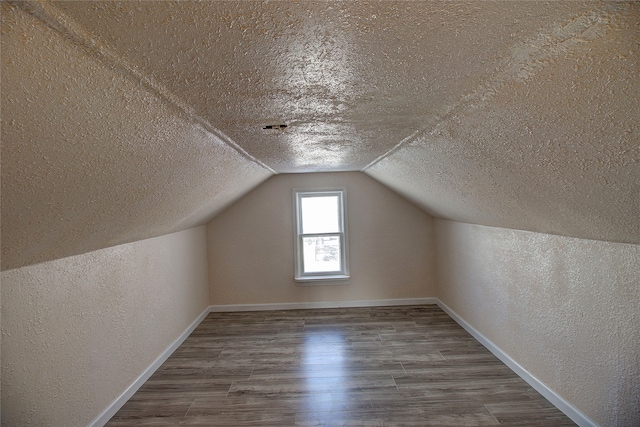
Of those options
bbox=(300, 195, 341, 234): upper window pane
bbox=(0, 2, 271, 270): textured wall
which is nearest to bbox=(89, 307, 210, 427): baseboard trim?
bbox=(0, 2, 271, 270): textured wall

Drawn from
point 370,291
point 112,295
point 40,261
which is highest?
point 40,261

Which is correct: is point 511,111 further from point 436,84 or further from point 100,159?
point 100,159

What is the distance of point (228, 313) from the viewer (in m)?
4.48

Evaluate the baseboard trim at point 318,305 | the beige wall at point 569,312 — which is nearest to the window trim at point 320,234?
the baseboard trim at point 318,305

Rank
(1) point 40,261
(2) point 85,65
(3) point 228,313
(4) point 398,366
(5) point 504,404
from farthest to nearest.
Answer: (3) point 228,313, (4) point 398,366, (5) point 504,404, (1) point 40,261, (2) point 85,65

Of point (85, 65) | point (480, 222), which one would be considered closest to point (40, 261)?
point (85, 65)

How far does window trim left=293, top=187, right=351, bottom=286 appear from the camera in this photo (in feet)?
15.0

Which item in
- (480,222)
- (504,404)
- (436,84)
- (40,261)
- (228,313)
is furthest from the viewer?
(228,313)

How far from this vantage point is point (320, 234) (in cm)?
464

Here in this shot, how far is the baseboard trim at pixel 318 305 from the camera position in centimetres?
456

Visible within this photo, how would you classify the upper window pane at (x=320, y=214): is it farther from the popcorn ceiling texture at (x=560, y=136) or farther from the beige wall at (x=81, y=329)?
the popcorn ceiling texture at (x=560, y=136)

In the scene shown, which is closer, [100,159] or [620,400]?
[100,159]

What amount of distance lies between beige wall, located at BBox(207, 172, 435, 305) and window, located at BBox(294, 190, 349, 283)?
16cm

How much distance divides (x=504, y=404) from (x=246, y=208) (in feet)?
11.8
